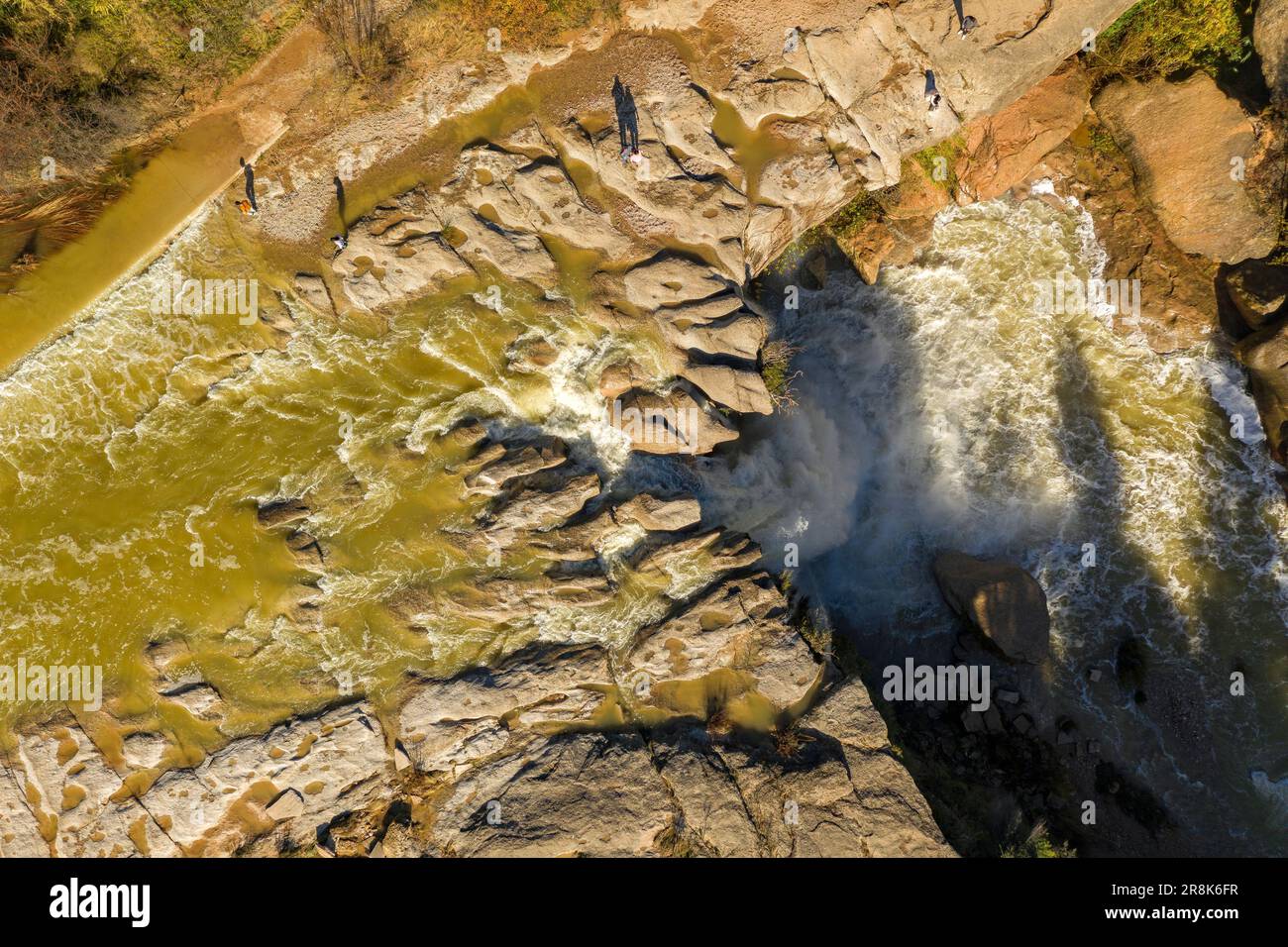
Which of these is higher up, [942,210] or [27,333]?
[942,210]

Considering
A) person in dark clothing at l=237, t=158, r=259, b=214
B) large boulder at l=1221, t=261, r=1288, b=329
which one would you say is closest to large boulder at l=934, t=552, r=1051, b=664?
large boulder at l=1221, t=261, r=1288, b=329

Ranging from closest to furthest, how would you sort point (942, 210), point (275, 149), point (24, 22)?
point (24, 22) → point (275, 149) → point (942, 210)

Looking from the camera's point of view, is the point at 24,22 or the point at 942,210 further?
the point at 942,210

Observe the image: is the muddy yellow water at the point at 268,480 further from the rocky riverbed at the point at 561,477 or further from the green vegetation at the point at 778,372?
the green vegetation at the point at 778,372

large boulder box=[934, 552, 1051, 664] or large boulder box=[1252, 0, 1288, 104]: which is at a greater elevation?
large boulder box=[1252, 0, 1288, 104]

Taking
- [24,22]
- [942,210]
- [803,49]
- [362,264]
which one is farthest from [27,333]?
[942,210]

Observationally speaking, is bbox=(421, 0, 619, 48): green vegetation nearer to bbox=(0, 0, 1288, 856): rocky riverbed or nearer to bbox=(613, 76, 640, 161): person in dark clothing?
bbox=(0, 0, 1288, 856): rocky riverbed

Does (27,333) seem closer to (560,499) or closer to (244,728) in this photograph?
(244,728)
